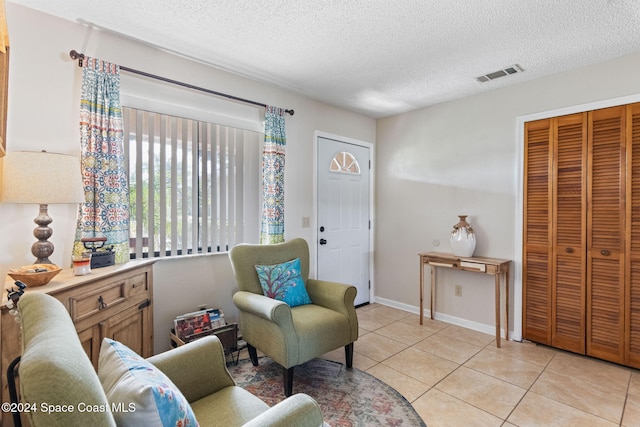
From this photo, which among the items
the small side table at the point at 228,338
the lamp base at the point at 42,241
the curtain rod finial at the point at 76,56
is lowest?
the small side table at the point at 228,338

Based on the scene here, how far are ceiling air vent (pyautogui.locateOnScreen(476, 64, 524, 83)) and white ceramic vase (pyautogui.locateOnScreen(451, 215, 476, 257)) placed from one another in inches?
53.4

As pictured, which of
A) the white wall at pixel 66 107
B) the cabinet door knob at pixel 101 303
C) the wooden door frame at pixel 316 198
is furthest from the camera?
the wooden door frame at pixel 316 198

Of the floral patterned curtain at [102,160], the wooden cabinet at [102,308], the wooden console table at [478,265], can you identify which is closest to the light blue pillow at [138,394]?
the wooden cabinet at [102,308]

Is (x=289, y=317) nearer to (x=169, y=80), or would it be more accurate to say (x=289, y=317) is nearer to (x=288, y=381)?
(x=288, y=381)

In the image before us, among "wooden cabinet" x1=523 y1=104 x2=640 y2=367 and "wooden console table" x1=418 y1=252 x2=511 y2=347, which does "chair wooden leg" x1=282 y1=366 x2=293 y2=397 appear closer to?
"wooden console table" x1=418 y1=252 x2=511 y2=347

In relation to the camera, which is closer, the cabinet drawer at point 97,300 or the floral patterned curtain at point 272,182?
the cabinet drawer at point 97,300

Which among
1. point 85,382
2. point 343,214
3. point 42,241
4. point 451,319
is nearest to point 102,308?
point 42,241

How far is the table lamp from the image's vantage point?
1.61m

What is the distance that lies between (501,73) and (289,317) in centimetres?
283

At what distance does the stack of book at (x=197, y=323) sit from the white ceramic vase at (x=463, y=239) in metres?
2.42

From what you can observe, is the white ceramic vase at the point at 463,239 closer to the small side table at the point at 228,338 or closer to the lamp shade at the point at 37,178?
the small side table at the point at 228,338

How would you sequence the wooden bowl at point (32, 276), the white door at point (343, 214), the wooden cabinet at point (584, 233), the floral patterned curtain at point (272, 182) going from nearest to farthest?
the wooden bowl at point (32, 276) → the wooden cabinet at point (584, 233) → the floral patterned curtain at point (272, 182) → the white door at point (343, 214)

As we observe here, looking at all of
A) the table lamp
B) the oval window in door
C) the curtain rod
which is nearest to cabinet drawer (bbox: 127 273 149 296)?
the table lamp

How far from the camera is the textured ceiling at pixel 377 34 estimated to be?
192 centimetres
